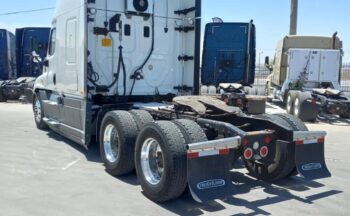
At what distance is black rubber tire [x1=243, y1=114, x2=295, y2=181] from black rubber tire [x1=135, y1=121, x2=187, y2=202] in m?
1.48

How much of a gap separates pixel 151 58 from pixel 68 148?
2.47 meters

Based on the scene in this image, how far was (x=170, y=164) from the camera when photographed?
15.5ft

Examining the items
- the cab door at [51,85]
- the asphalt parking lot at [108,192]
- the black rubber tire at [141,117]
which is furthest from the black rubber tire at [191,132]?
the cab door at [51,85]

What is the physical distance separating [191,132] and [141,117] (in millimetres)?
1504

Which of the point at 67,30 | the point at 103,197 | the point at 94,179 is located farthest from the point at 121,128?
the point at 67,30


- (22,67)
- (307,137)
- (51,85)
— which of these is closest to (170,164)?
(307,137)

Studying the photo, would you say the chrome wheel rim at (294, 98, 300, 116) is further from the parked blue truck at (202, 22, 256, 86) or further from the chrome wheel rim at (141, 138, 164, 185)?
the chrome wheel rim at (141, 138, 164, 185)

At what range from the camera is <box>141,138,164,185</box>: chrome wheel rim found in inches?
208

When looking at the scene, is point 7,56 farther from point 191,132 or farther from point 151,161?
point 191,132

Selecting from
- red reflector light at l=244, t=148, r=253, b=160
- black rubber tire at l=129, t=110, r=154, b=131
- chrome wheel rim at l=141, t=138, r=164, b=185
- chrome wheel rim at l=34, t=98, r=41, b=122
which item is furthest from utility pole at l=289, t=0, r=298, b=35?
chrome wheel rim at l=141, t=138, r=164, b=185

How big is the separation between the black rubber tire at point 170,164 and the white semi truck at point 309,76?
8.52m

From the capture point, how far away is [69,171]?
21.2ft

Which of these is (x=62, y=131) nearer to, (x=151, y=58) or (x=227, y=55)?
(x=151, y=58)

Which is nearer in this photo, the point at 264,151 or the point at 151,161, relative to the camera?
the point at 264,151
